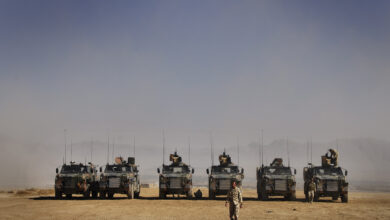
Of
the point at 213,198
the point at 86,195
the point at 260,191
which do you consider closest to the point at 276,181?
the point at 260,191

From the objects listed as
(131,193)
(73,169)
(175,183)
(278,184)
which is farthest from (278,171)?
(73,169)

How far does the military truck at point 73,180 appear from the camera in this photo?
29.3 meters

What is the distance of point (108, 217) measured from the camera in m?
19.0

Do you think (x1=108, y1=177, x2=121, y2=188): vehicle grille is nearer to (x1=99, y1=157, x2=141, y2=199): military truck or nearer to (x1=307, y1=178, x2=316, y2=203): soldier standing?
(x1=99, y1=157, x2=141, y2=199): military truck

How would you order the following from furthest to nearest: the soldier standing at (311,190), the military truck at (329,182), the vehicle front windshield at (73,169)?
the vehicle front windshield at (73,169)
the military truck at (329,182)
the soldier standing at (311,190)

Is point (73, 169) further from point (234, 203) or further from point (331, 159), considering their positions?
point (234, 203)

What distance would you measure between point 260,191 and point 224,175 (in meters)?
2.42

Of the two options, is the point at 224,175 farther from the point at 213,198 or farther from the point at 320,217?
the point at 320,217

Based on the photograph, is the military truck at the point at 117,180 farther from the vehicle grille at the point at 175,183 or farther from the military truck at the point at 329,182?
the military truck at the point at 329,182

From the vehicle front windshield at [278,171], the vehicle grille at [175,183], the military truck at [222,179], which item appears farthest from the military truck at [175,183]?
the vehicle front windshield at [278,171]

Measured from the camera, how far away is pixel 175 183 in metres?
29.4

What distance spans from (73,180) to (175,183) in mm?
5829

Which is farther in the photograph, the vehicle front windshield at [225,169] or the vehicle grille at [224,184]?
the vehicle front windshield at [225,169]

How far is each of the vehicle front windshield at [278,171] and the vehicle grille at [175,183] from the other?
5.04 metres
